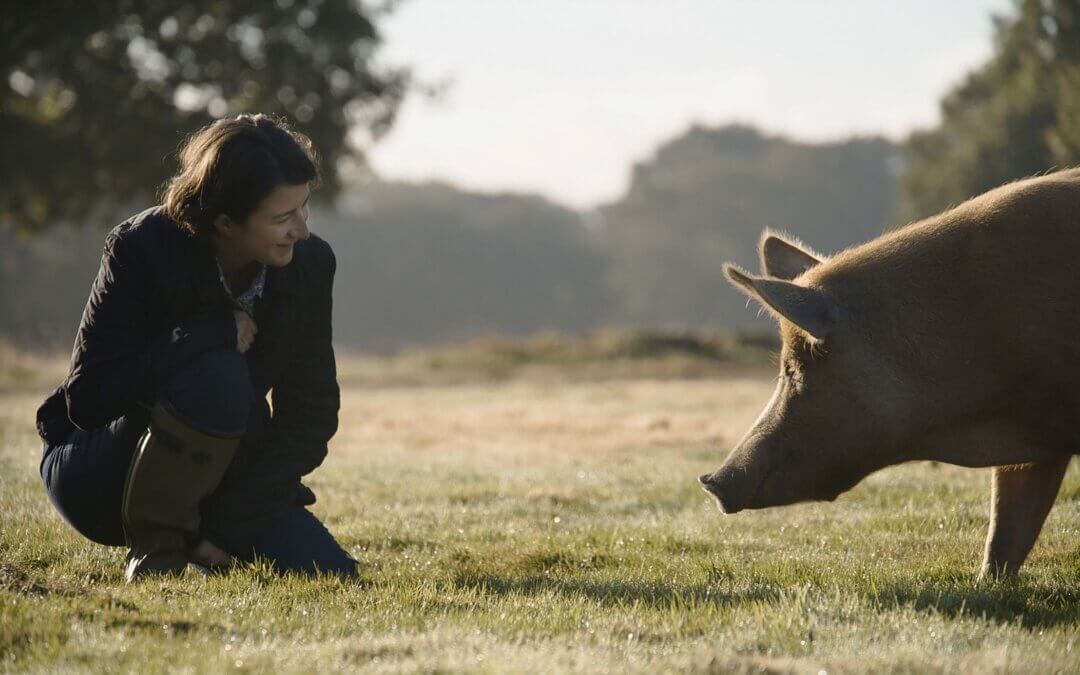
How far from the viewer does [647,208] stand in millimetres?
69875

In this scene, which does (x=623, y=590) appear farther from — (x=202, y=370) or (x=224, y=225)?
(x=224, y=225)

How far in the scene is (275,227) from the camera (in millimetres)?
4406

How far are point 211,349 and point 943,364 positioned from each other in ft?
8.91

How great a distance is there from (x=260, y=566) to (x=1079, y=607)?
288 cm

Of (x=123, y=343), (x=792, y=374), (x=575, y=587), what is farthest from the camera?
(x=792, y=374)

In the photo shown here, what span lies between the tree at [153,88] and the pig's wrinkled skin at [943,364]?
19.2m

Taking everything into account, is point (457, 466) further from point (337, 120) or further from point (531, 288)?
point (531, 288)

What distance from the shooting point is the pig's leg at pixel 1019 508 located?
4867 mm

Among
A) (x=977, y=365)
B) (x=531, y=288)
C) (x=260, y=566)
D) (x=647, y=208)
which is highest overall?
(x=647, y=208)

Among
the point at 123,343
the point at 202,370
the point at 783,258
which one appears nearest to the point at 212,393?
the point at 202,370

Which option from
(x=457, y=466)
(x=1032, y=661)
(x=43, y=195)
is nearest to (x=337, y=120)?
(x=43, y=195)

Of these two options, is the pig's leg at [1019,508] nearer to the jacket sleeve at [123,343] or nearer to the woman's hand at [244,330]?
the woman's hand at [244,330]

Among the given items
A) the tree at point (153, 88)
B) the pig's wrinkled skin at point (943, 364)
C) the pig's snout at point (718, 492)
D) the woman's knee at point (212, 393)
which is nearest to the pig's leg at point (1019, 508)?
the pig's wrinkled skin at point (943, 364)

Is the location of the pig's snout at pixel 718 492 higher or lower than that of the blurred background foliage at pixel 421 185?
lower
